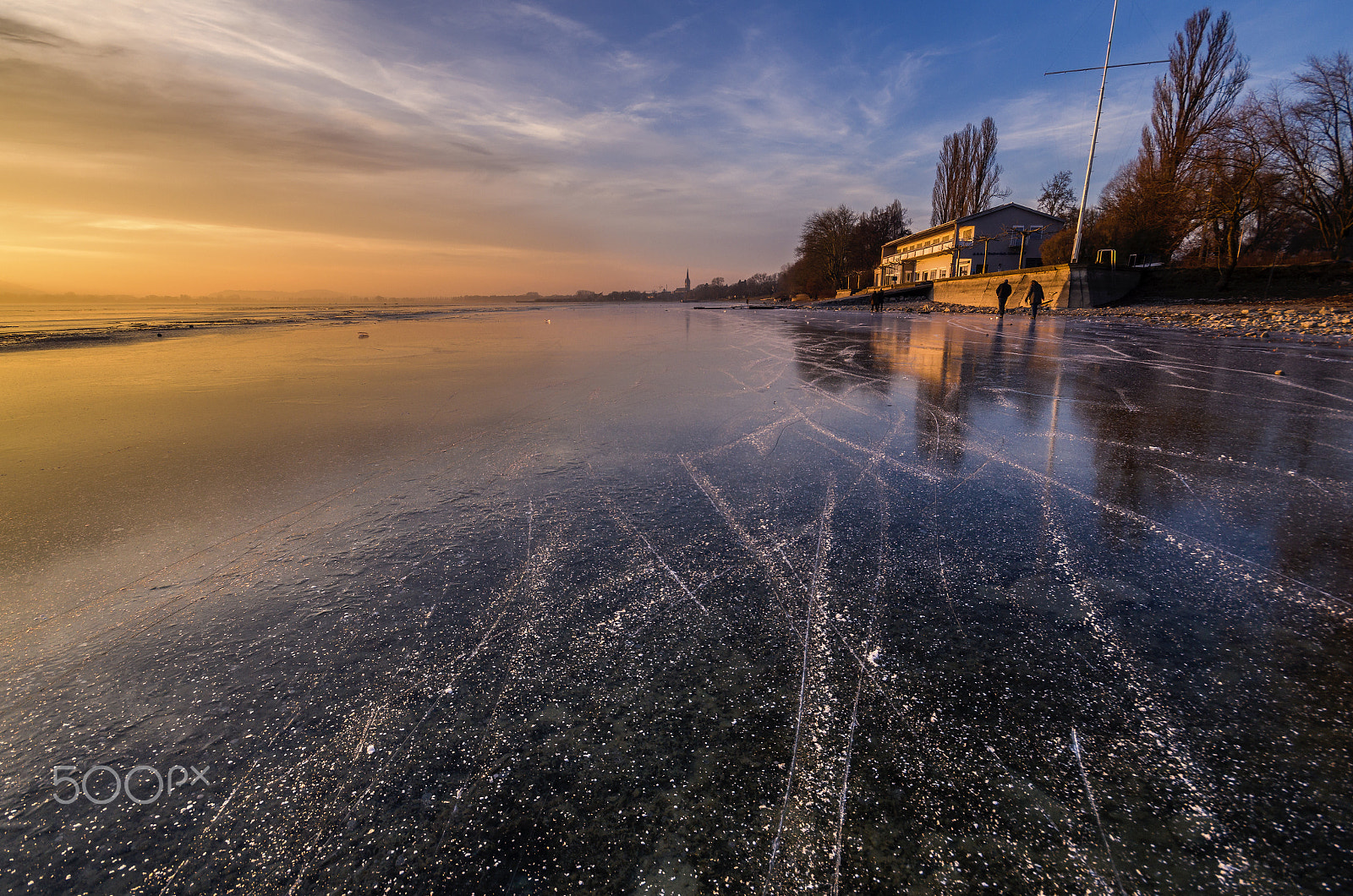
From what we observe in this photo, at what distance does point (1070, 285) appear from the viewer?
24.7m

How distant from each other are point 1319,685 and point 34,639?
16.2ft

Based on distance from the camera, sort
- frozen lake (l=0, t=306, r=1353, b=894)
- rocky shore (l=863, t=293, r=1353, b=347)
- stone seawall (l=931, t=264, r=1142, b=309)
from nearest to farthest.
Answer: frozen lake (l=0, t=306, r=1353, b=894) < rocky shore (l=863, t=293, r=1353, b=347) < stone seawall (l=931, t=264, r=1142, b=309)

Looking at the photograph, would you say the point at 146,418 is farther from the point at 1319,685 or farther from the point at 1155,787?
the point at 1319,685

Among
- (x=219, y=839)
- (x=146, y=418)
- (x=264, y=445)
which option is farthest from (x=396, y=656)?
(x=146, y=418)

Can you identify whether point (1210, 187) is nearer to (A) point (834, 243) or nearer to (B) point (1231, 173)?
(B) point (1231, 173)

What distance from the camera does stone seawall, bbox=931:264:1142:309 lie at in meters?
24.7

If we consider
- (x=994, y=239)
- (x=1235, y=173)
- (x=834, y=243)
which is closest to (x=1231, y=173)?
(x=1235, y=173)

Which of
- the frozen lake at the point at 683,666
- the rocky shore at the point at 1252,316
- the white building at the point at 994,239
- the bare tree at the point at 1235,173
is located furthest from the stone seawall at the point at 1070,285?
the frozen lake at the point at 683,666
